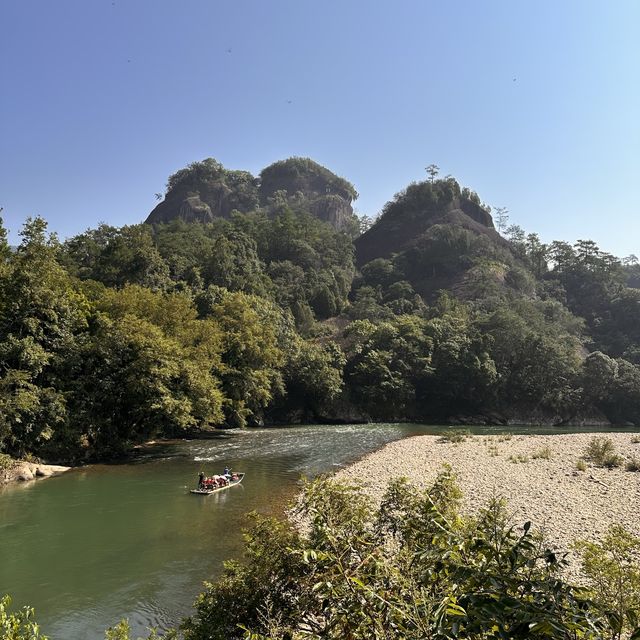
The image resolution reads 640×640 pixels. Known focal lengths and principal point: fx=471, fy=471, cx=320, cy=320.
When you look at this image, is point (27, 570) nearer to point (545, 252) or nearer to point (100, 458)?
point (100, 458)

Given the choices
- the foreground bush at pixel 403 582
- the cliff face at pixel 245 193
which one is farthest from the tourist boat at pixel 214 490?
the cliff face at pixel 245 193

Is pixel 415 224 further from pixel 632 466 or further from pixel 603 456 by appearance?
pixel 632 466

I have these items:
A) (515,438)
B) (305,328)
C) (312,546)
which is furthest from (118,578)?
(305,328)

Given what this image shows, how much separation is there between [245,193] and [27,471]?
149 m

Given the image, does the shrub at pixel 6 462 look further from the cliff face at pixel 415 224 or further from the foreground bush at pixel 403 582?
the cliff face at pixel 415 224

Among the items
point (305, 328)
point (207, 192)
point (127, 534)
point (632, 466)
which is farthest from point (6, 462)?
point (207, 192)

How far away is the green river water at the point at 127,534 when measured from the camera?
37.4 feet

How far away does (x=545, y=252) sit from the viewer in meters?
116

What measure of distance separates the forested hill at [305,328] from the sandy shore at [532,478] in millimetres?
13496

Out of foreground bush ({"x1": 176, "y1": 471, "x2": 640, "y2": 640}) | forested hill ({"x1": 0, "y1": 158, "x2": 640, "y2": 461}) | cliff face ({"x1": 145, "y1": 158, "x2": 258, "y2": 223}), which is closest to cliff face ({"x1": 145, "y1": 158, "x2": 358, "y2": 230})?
cliff face ({"x1": 145, "y1": 158, "x2": 258, "y2": 223})

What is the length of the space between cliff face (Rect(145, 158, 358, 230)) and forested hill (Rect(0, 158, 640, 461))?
286 inches

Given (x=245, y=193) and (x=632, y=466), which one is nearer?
(x=632, y=466)

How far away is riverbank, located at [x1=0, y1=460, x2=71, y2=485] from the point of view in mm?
22453

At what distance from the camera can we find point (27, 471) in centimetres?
2339
